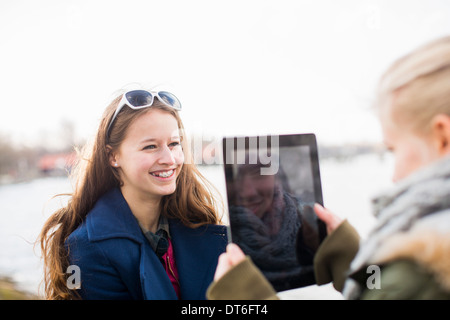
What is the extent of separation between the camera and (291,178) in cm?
129

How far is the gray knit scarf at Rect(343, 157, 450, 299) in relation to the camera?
0.94 meters

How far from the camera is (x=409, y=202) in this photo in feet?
3.15

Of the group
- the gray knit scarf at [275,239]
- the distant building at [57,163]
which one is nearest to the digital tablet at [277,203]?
Answer: the gray knit scarf at [275,239]

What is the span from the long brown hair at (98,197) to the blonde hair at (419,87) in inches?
38.9

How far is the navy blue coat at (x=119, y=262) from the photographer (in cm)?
144

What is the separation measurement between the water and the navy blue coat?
31 cm

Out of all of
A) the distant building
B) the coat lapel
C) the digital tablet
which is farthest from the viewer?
the distant building

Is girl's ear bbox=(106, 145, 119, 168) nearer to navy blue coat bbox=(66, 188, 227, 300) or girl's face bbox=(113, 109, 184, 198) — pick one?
girl's face bbox=(113, 109, 184, 198)

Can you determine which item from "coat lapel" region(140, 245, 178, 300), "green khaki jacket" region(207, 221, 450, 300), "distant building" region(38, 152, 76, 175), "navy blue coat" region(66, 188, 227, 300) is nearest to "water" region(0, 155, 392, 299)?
"distant building" region(38, 152, 76, 175)

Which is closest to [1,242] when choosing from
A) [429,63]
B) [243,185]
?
[243,185]

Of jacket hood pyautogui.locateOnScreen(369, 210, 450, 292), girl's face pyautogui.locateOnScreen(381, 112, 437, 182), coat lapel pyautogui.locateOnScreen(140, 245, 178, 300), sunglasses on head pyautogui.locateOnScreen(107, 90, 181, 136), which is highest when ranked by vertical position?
sunglasses on head pyautogui.locateOnScreen(107, 90, 181, 136)

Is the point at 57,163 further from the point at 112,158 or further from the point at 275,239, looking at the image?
the point at 275,239

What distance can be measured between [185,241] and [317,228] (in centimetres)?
68

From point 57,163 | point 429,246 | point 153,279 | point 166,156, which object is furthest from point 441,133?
point 57,163
